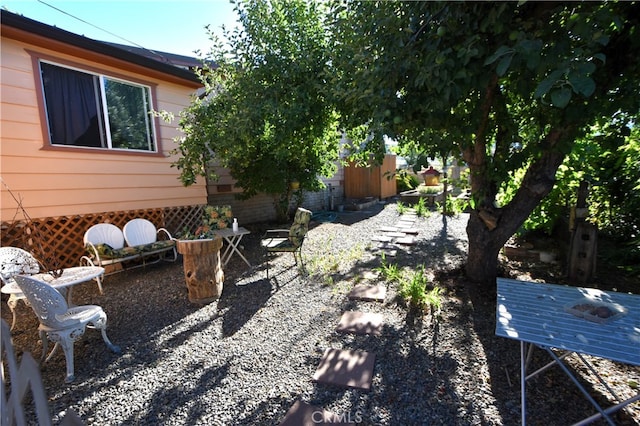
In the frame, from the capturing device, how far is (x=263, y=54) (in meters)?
4.12

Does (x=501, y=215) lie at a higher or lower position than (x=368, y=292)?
higher

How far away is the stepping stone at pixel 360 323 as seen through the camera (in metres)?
2.76

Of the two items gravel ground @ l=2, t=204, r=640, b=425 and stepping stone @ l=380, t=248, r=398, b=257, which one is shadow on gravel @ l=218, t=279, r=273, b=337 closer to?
gravel ground @ l=2, t=204, r=640, b=425

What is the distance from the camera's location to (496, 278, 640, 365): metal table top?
1.42m

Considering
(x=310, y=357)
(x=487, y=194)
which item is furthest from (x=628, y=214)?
(x=310, y=357)

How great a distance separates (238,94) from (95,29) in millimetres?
6992

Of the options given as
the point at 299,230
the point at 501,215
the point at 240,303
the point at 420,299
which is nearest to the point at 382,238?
the point at 299,230

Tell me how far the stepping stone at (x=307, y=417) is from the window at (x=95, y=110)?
207 inches

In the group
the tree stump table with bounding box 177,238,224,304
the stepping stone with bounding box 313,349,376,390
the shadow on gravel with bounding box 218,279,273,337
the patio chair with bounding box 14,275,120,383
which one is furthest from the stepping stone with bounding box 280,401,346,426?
the tree stump table with bounding box 177,238,224,304

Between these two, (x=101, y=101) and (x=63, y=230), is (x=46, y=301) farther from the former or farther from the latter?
(x=101, y=101)

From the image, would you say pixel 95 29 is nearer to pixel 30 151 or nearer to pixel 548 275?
pixel 30 151

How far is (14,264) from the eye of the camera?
3.18 metres

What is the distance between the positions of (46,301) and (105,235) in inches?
110

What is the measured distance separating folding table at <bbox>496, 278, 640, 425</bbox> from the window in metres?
6.05
